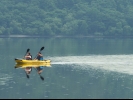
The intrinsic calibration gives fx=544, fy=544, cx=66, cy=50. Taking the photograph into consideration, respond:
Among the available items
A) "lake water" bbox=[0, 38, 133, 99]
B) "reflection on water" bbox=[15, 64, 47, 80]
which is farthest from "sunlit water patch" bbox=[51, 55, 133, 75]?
"reflection on water" bbox=[15, 64, 47, 80]

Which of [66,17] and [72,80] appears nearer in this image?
[72,80]

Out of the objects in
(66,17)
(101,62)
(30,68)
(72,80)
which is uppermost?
(66,17)

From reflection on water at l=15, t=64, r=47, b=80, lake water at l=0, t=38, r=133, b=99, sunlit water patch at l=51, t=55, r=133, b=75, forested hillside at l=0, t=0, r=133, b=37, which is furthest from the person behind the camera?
forested hillside at l=0, t=0, r=133, b=37

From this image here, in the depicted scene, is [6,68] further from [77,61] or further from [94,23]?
[94,23]

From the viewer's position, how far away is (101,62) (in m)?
65.2

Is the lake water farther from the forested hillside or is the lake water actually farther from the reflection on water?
the forested hillside

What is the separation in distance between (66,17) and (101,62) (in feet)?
272

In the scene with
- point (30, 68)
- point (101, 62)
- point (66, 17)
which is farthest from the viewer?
point (66, 17)

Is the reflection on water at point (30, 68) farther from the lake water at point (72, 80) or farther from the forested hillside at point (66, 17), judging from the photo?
the forested hillside at point (66, 17)

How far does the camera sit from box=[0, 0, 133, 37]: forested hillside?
13875cm

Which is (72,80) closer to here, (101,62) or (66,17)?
(101,62)

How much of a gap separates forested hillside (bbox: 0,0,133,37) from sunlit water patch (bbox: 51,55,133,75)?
6333 cm

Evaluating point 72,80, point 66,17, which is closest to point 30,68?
point 72,80

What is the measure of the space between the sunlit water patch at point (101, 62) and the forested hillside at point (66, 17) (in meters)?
63.3
